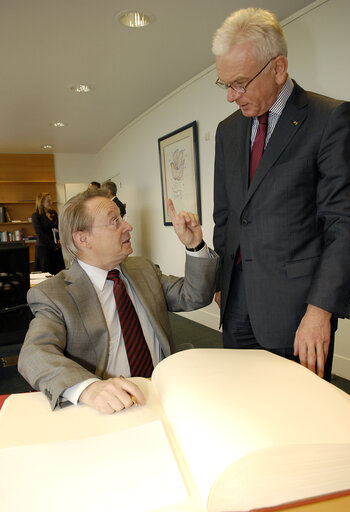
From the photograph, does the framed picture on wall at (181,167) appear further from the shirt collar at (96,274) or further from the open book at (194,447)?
the open book at (194,447)

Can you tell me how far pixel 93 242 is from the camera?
4.42ft

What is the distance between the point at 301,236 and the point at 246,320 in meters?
0.38

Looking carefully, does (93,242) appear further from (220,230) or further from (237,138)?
(237,138)

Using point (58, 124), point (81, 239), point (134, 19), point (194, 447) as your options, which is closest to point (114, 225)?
point (81, 239)

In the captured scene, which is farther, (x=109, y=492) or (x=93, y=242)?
(x=93, y=242)

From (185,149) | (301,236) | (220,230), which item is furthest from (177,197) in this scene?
(301,236)

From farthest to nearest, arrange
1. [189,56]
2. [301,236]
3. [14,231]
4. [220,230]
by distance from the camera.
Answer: [14,231]
[189,56]
[220,230]
[301,236]

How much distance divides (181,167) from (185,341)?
205 cm

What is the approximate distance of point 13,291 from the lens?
8.83ft

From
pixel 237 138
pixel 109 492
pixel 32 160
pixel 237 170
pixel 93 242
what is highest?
pixel 32 160

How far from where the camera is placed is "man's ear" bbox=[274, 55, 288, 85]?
3.88ft

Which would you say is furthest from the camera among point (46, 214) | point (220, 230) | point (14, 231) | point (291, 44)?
point (14, 231)

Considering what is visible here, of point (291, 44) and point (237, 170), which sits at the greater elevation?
point (291, 44)

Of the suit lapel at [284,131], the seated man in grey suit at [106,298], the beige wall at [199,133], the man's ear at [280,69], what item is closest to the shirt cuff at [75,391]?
the seated man in grey suit at [106,298]
